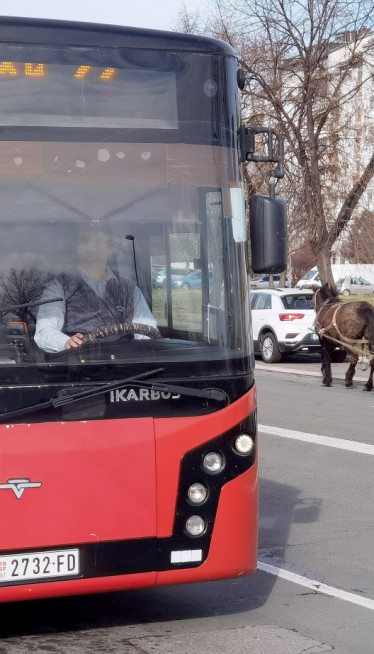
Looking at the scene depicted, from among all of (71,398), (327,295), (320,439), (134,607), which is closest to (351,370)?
(327,295)

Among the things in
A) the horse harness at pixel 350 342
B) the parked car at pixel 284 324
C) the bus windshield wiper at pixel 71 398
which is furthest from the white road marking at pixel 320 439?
the parked car at pixel 284 324

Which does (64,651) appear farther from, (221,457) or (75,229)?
(75,229)

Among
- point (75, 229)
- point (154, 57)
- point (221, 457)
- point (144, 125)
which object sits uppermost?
point (154, 57)

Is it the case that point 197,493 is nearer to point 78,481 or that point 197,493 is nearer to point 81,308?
point 78,481

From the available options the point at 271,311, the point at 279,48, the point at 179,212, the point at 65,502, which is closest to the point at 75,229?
the point at 179,212

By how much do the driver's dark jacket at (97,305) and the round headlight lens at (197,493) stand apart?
2.92ft

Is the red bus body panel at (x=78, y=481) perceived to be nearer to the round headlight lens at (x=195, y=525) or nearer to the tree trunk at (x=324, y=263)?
the round headlight lens at (x=195, y=525)

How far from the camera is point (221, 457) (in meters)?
Result: 5.41

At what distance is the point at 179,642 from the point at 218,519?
67 cm

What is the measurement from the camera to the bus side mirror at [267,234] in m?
5.72

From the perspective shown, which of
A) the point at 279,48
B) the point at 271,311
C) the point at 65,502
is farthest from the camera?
the point at 279,48

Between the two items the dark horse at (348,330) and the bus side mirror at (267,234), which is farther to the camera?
the dark horse at (348,330)

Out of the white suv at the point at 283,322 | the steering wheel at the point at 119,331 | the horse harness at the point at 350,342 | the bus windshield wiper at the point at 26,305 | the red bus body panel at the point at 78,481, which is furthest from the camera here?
the white suv at the point at 283,322

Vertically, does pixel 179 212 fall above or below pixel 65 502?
above
